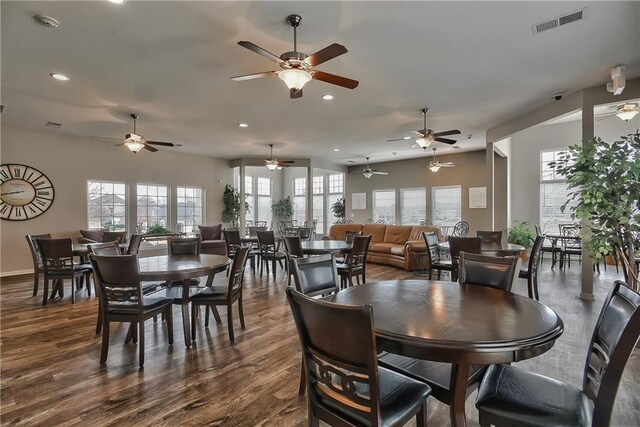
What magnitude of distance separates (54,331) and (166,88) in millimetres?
3098

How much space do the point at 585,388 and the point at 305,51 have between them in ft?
10.9

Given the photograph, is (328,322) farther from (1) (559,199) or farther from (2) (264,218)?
(2) (264,218)

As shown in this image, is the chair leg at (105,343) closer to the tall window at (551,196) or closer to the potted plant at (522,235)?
the potted plant at (522,235)

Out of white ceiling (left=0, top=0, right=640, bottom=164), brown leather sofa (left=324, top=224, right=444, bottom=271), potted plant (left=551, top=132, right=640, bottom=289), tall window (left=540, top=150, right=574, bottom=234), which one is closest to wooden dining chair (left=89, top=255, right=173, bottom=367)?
white ceiling (left=0, top=0, right=640, bottom=164)

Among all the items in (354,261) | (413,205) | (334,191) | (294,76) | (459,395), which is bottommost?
(459,395)

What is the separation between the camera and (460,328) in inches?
55.6

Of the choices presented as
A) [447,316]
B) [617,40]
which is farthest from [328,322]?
[617,40]

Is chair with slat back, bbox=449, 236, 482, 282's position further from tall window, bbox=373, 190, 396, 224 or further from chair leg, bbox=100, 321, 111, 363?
tall window, bbox=373, 190, 396, 224

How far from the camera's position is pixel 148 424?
6.43 ft

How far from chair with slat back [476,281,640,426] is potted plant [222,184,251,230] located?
867 cm

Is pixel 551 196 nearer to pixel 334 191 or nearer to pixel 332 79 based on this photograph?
pixel 334 191

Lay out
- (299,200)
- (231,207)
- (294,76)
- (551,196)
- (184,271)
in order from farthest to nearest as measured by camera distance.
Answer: (299,200), (231,207), (551,196), (184,271), (294,76)

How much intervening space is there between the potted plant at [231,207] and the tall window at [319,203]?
3787 millimetres

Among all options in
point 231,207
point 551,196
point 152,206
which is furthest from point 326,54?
point 551,196
